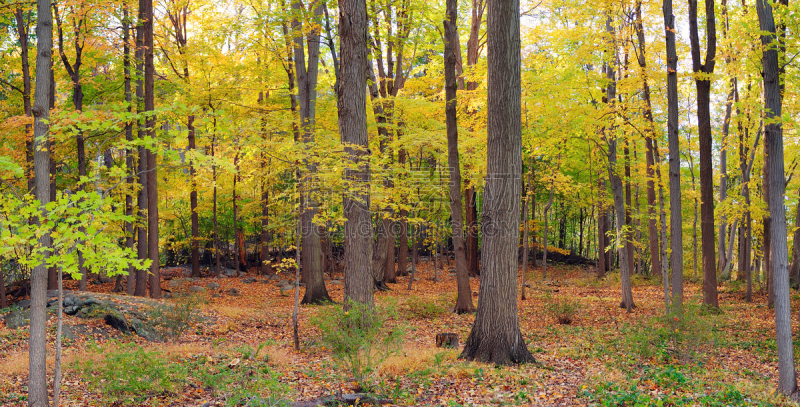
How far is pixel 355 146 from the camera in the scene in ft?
27.0

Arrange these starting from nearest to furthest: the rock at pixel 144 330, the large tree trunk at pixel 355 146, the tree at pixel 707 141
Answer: the large tree trunk at pixel 355 146, the rock at pixel 144 330, the tree at pixel 707 141

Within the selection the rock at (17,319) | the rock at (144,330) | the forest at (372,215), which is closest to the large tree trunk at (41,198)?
the forest at (372,215)

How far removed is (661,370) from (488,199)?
346cm

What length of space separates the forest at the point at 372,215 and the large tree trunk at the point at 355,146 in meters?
0.04

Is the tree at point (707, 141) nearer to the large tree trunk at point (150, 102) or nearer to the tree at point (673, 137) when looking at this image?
the tree at point (673, 137)

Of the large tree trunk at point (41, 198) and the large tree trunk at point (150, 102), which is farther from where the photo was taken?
the large tree trunk at point (150, 102)

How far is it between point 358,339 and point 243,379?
1.62 meters

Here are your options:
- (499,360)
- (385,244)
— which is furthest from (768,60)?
(385,244)

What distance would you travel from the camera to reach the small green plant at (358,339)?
5.61 meters

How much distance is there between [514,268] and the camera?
7348 mm

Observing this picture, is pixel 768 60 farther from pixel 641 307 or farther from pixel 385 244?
pixel 385 244

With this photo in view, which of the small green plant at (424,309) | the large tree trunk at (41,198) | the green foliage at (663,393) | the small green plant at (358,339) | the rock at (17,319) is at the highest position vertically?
the large tree trunk at (41,198)

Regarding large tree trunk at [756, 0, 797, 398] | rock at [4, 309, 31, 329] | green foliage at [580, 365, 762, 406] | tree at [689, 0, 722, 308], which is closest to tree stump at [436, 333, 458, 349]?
green foliage at [580, 365, 762, 406]

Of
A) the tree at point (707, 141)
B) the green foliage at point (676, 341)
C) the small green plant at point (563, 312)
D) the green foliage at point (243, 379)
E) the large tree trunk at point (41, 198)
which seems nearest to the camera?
the large tree trunk at point (41, 198)
